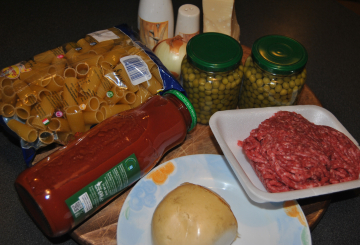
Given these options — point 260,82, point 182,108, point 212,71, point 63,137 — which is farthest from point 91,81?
point 260,82

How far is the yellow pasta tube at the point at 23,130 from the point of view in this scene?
1218mm

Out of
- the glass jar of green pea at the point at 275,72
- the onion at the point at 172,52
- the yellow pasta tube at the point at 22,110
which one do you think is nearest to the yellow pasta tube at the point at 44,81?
the yellow pasta tube at the point at 22,110

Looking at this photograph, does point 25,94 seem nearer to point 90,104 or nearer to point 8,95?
point 8,95

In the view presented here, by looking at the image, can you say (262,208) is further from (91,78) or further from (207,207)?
(91,78)

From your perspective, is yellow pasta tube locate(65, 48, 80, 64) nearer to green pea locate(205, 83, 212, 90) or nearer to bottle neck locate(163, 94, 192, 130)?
bottle neck locate(163, 94, 192, 130)

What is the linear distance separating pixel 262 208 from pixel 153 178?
42 cm

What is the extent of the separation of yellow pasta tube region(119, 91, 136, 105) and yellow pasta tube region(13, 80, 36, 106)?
36 centimetres

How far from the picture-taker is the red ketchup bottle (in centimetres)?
96

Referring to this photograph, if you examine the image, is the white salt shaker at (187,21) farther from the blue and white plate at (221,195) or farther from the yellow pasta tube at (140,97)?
the blue and white plate at (221,195)

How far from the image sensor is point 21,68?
1338mm

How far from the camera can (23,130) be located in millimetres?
1222

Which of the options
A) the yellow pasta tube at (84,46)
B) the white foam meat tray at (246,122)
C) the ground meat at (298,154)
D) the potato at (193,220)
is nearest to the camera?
the potato at (193,220)

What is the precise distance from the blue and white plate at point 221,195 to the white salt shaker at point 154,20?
2.57 ft

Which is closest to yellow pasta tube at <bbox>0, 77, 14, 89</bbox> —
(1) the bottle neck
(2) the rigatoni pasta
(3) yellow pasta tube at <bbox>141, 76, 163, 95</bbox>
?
(2) the rigatoni pasta
